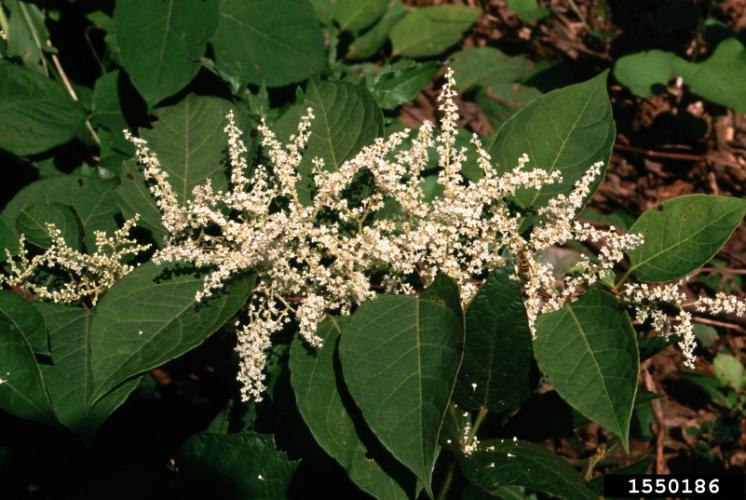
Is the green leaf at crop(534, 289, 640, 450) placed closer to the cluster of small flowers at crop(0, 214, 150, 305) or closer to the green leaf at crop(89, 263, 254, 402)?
the green leaf at crop(89, 263, 254, 402)

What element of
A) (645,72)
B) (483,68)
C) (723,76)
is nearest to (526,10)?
(483,68)

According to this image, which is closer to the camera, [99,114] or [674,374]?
[99,114]

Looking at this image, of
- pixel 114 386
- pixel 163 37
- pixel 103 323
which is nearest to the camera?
pixel 114 386

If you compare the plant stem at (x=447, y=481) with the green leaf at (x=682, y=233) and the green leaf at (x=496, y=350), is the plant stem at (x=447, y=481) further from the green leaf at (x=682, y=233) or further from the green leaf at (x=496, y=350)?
the green leaf at (x=682, y=233)

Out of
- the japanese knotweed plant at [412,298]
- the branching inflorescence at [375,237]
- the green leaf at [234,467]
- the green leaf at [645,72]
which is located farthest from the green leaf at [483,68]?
the green leaf at [234,467]

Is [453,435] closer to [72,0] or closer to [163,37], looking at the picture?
[163,37]

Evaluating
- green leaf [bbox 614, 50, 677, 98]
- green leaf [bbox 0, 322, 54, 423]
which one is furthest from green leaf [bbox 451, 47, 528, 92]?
green leaf [bbox 0, 322, 54, 423]

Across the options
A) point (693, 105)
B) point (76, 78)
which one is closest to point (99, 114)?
point (76, 78)

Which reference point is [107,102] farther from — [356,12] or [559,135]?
[559,135]
